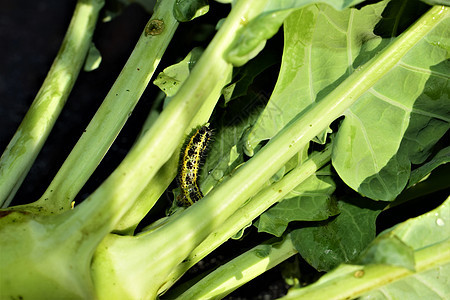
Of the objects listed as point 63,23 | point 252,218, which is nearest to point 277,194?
point 252,218

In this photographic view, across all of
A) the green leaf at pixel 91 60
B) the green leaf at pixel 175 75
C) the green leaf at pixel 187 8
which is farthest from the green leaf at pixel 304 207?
the green leaf at pixel 91 60

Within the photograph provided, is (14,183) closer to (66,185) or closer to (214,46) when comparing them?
(66,185)

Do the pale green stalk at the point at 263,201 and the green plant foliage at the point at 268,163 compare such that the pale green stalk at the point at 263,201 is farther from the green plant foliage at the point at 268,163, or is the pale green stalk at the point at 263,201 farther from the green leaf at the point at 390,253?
the green leaf at the point at 390,253

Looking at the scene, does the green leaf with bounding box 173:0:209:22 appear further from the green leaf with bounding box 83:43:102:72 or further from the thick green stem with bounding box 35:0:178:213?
the green leaf with bounding box 83:43:102:72

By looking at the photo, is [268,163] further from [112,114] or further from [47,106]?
[47,106]

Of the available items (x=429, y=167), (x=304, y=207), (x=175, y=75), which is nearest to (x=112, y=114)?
(x=175, y=75)
